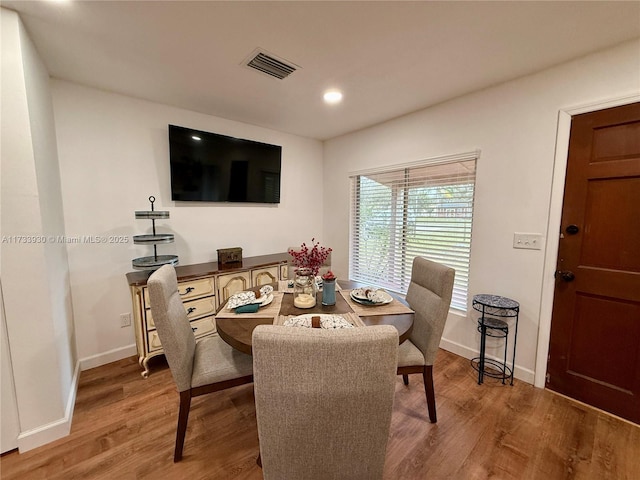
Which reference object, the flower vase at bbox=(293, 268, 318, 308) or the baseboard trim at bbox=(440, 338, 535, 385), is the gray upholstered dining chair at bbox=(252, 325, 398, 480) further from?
the baseboard trim at bbox=(440, 338, 535, 385)

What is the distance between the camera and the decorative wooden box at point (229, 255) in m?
2.76

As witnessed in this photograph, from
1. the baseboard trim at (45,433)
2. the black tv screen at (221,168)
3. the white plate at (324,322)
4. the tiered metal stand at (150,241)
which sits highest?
the black tv screen at (221,168)

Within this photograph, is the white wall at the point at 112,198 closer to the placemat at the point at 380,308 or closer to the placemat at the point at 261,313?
the placemat at the point at 261,313

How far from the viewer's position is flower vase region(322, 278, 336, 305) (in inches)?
67.4

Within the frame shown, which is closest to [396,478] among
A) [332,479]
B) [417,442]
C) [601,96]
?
[417,442]

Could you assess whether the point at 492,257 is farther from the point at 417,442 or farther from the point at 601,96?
the point at 417,442

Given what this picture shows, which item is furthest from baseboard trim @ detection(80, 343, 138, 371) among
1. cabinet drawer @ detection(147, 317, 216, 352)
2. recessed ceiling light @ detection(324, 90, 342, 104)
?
recessed ceiling light @ detection(324, 90, 342, 104)

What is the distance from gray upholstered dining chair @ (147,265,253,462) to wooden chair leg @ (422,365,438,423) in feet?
3.55

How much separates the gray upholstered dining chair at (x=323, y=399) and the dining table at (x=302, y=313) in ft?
1.42

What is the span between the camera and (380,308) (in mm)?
1693

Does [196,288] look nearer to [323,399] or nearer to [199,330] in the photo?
[199,330]

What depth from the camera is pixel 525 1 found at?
4.32ft

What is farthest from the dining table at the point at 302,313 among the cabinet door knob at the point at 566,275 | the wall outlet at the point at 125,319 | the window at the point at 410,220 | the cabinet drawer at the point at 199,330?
the wall outlet at the point at 125,319

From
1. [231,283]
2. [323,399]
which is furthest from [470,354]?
[231,283]
